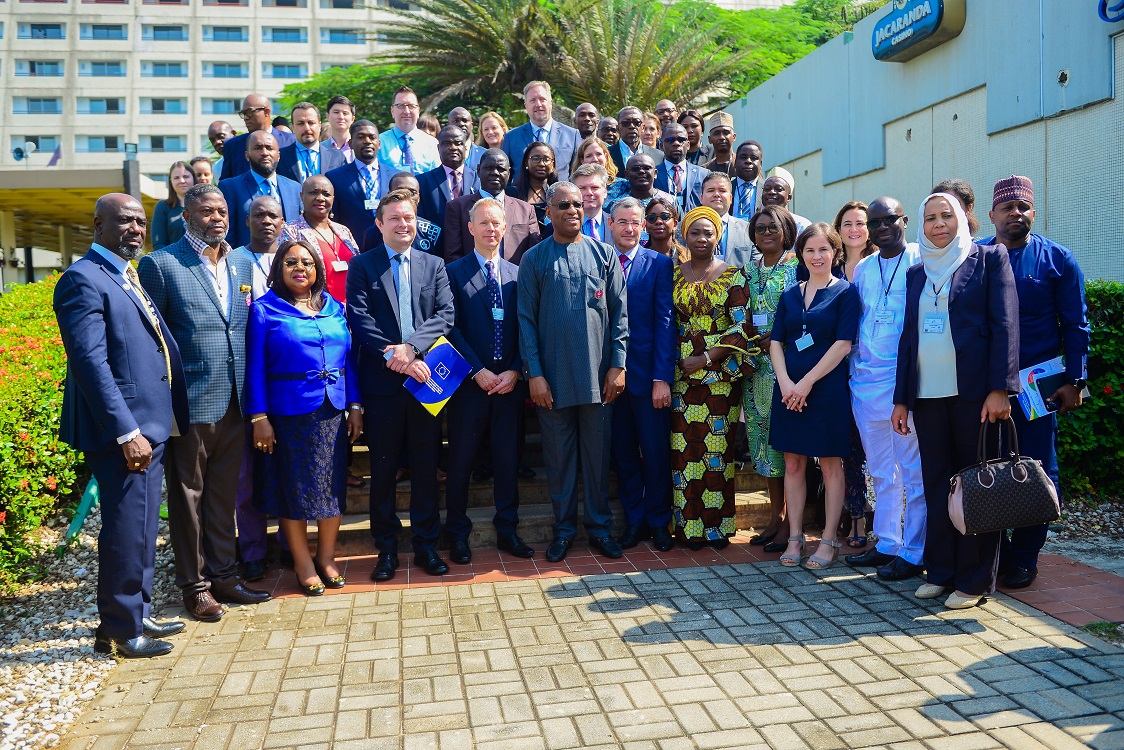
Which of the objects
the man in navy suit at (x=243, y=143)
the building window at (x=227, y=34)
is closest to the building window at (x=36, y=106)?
the building window at (x=227, y=34)

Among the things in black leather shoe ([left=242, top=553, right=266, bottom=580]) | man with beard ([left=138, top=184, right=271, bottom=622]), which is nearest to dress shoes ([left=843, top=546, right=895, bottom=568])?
man with beard ([left=138, top=184, right=271, bottom=622])

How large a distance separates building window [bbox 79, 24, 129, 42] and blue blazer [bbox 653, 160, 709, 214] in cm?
5905

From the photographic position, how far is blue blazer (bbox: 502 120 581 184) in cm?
797

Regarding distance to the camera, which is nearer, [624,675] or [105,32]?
[624,675]

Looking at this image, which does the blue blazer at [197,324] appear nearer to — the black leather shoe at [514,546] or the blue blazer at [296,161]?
the black leather shoe at [514,546]

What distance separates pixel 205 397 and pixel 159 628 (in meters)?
1.23

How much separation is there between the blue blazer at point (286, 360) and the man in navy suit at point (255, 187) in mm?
1920

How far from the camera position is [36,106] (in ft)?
180

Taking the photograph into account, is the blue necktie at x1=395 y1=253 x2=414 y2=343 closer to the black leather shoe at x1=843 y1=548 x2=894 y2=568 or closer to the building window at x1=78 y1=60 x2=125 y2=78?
the black leather shoe at x1=843 y1=548 x2=894 y2=568

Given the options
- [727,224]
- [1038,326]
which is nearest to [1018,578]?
[1038,326]

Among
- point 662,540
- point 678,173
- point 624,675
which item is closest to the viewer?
point 624,675

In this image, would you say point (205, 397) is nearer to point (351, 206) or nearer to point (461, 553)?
point (461, 553)

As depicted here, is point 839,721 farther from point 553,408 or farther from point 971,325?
point 553,408

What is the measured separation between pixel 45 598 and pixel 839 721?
15.1 feet
